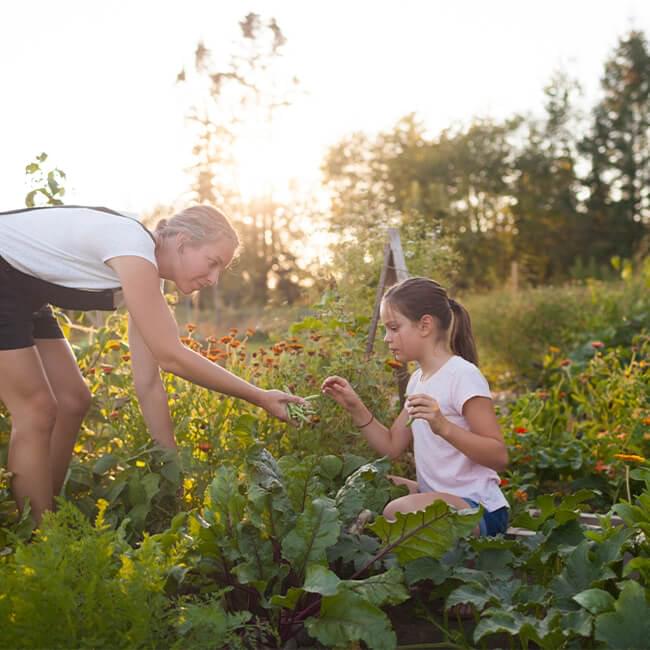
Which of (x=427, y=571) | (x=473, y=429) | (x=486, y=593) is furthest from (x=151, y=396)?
(x=486, y=593)

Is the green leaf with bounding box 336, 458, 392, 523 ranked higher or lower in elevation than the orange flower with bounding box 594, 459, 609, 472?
higher

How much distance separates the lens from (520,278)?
14.5 metres

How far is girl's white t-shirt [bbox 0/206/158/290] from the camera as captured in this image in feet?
8.19

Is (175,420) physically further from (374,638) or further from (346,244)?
(346,244)

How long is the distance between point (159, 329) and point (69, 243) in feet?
1.38

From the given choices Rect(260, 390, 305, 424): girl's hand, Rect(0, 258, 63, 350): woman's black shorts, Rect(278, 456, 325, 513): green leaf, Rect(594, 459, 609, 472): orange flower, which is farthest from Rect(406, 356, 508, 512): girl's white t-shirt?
Rect(0, 258, 63, 350): woman's black shorts

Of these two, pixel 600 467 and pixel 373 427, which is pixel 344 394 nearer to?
pixel 373 427

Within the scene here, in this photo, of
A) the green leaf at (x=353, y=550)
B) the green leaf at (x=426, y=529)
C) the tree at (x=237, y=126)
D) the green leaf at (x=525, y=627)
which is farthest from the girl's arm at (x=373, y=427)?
the tree at (x=237, y=126)

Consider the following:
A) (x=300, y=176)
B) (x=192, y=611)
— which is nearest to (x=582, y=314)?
(x=192, y=611)

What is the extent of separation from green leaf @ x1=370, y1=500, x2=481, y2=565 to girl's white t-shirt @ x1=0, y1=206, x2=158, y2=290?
3.58 feet

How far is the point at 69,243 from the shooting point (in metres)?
2.53

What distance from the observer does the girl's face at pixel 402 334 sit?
2.75m

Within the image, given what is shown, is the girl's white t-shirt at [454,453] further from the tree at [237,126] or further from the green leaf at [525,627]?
the tree at [237,126]

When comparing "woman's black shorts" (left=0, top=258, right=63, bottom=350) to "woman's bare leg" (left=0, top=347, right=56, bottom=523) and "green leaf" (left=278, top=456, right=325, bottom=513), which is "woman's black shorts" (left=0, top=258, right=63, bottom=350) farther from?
"green leaf" (left=278, top=456, right=325, bottom=513)
